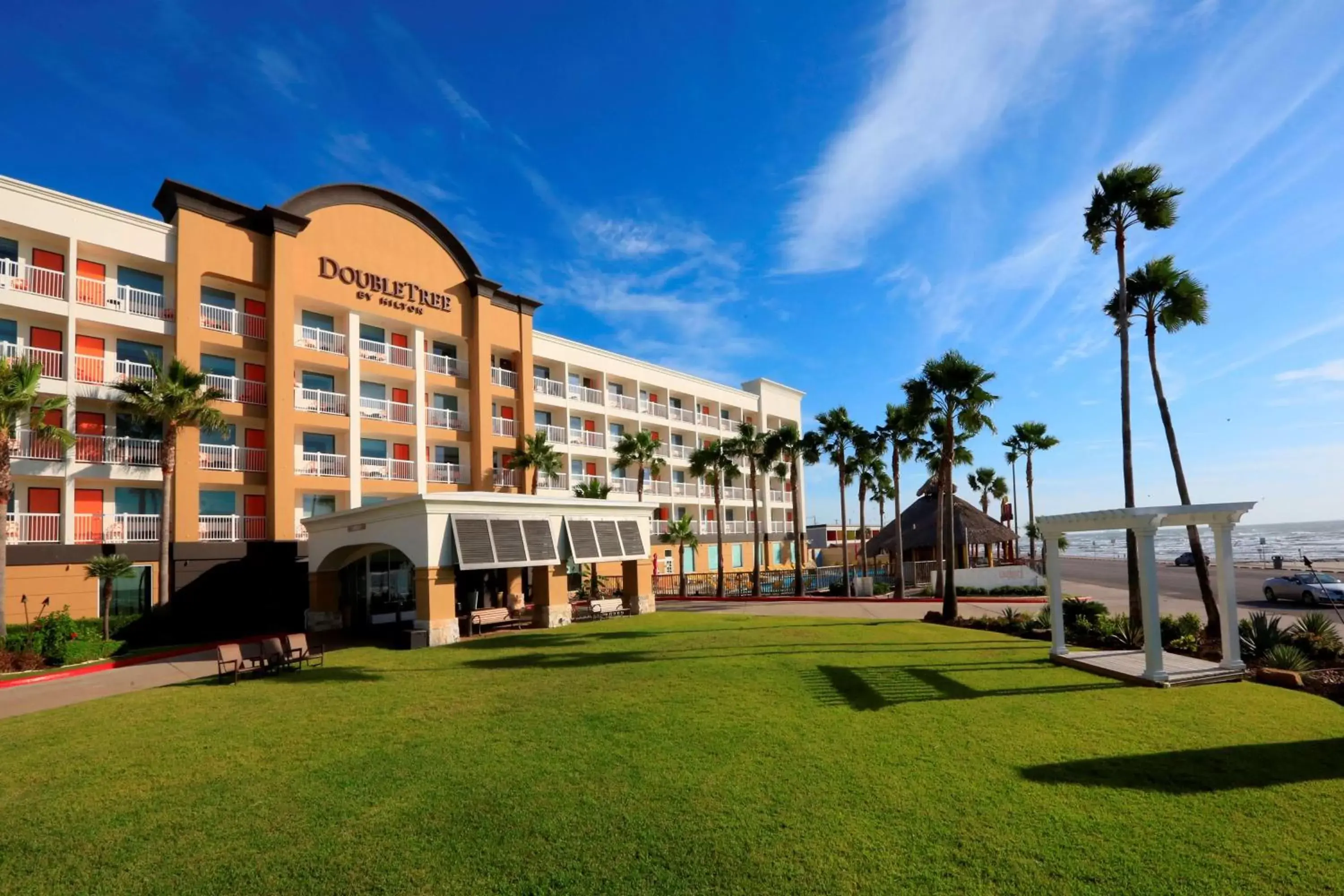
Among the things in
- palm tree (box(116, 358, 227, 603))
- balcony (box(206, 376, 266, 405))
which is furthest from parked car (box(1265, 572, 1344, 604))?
balcony (box(206, 376, 266, 405))

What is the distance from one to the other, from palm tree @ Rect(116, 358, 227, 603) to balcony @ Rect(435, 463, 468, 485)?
9510 mm

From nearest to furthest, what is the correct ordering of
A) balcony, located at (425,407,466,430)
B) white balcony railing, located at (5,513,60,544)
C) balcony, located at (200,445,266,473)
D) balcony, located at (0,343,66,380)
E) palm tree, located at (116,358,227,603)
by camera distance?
white balcony railing, located at (5,513,60,544) → balcony, located at (0,343,66,380) → palm tree, located at (116,358,227,603) → balcony, located at (200,445,266,473) → balcony, located at (425,407,466,430)

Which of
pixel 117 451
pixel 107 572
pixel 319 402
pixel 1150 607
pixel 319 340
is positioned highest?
pixel 319 340

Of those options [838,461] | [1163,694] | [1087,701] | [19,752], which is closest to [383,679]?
[19,752]

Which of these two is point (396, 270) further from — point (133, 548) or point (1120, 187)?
point (1120, 187)

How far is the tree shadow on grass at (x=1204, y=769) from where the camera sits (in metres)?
7.16

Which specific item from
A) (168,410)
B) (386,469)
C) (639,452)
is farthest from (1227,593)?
(639,452)

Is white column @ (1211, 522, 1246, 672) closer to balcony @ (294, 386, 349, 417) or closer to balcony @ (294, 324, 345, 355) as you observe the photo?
balcony @ (294, 386, 349, 417)

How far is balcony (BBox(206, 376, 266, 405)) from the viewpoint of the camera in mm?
24656

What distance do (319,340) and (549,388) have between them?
1335 centimetres

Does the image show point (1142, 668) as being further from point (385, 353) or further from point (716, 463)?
point (385, 353)

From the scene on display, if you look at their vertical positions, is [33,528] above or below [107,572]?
above

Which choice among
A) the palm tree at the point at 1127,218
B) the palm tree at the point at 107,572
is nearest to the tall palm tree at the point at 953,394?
the palm tree at the point at 1127,218

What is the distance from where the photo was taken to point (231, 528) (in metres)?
24.1
